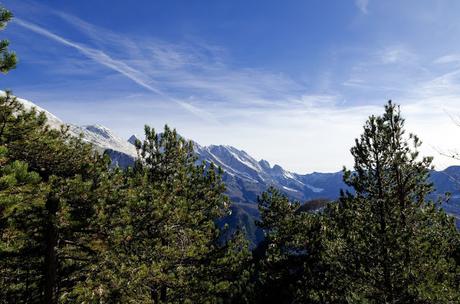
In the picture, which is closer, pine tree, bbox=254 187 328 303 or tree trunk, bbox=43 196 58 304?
tree trunk, bbox=43 196 58 304

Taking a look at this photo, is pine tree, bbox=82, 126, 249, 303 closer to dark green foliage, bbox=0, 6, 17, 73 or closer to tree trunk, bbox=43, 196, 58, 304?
tree trunk, bbox=43, 196, 58, 304

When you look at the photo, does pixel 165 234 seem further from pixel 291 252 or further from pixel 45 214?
pixel 291 252

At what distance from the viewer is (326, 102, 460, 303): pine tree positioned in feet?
53.1

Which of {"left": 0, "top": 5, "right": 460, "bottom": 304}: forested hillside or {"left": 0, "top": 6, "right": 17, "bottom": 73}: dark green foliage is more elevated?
{"left": 0, "top": 6, "right": 17, "bottom": 73}: dark green foliage

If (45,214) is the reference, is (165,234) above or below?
below

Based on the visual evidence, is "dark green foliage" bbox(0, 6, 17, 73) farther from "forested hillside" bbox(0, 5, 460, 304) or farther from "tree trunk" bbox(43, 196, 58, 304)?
"tree trunk" bbox(43, 196, 58, 304)

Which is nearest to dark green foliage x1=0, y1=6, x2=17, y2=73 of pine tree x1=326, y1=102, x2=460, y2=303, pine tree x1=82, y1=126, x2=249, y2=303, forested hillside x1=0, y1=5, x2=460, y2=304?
forested hillside x1=0, y1=5, x2=460, y2=304

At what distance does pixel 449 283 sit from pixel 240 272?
12121 mm

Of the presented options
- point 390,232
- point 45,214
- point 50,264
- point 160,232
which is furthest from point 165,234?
point 390,232

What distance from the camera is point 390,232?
16.6 meters

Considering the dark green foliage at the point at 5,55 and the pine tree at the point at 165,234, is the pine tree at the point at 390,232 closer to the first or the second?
→ the pine tree at the point at 165,234

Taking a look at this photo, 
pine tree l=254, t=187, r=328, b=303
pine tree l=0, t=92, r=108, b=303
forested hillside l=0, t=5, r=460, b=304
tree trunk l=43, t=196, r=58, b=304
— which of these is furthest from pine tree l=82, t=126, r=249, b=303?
pine tree l=254, t=187, r=328, b=303

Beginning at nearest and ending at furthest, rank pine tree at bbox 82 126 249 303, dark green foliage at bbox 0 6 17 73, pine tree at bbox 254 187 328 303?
dark green foliage at bbox 0 6 17 73
pine tree at bbox 82 126 249 303
pine tree at bbox 254 187 328 303

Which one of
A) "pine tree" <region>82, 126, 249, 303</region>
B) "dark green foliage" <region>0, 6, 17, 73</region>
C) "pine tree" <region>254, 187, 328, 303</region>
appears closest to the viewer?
"dark green foliage" <region>0, 6, 17, 73</region>
